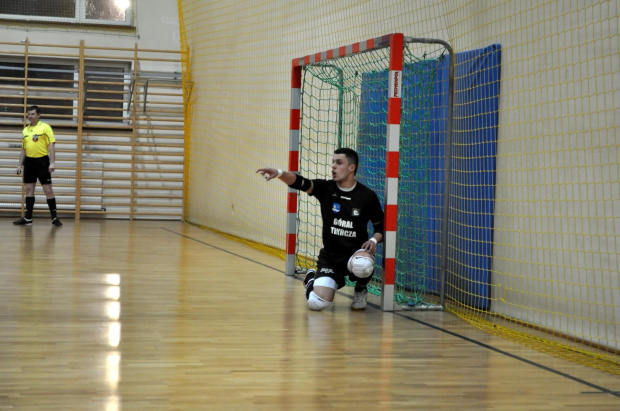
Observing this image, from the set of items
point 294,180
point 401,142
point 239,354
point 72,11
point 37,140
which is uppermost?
point 72,11

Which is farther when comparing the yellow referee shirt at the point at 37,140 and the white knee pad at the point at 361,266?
the yellow referee shirt at the point at 37,140

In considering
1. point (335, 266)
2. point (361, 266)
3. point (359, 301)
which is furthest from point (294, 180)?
point (359, 301)

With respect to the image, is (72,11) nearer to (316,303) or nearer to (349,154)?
(349,154)

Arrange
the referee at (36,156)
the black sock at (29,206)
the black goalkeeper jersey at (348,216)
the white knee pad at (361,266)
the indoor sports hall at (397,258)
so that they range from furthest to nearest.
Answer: the black sock at (29,206) < the referee at (36,156) < the black goalkeeper jersey at (348,216) < the white knee pad at (361,266) < the indoor sports hall at (397,258)

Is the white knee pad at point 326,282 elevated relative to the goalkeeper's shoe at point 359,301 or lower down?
elevated

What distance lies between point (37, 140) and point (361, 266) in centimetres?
764

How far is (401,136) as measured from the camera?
6.62 m

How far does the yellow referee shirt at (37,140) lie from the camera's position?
1162cm

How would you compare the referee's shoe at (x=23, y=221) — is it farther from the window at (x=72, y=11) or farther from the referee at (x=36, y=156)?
the window at (x=72, y=11)

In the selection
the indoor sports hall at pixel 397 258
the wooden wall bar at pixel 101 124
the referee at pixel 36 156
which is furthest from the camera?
the wooden wall bar at pixel 101 124

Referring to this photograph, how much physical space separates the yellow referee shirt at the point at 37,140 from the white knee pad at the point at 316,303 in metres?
7.33

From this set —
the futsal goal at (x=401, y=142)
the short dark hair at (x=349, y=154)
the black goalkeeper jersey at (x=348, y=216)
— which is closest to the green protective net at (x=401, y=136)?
the futsal goal at (x=401, y=142)

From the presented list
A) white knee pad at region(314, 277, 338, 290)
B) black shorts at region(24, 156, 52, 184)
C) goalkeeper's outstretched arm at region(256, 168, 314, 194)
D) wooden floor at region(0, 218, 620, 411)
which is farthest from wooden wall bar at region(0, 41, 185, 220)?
white knee pad at region(314, 277, 338, 290)

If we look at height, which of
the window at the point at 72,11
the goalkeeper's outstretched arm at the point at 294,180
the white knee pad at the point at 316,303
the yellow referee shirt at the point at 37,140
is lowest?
the white knee pad at the point at 316,303
